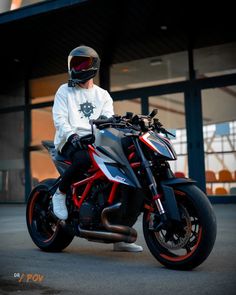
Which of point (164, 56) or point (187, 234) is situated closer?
point (187, 234)

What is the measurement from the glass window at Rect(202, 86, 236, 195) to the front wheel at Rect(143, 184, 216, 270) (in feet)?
24.3

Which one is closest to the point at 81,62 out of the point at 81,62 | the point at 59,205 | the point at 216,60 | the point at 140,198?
the point at 81,62

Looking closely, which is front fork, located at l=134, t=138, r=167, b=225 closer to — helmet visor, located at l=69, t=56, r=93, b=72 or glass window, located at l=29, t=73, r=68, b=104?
helmet visor, located at l=69, t=56, r=93, b=72

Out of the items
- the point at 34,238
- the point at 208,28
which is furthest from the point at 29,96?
the point at 34,238

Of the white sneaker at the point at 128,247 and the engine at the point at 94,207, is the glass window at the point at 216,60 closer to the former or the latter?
the white sneaker at the point at 128,247

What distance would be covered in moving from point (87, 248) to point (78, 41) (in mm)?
7975

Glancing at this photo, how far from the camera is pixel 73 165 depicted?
4.47 m

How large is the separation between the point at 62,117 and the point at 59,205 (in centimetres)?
79

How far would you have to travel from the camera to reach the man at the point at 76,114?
446 cm

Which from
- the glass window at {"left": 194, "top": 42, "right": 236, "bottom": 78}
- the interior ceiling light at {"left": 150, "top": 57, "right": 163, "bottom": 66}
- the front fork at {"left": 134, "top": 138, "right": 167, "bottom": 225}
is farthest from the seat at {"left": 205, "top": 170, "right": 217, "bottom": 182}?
the front fork at {"left": 134, "top": 138, "right": 167, "bottom": 225}

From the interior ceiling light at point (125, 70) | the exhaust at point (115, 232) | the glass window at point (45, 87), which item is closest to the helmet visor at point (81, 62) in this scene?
the exhaust at point (115, 232)

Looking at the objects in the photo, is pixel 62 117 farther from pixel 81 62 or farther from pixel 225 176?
pixel 225 176

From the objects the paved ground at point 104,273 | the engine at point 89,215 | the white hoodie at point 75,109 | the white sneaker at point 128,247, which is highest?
the white hoodie at point 75,109

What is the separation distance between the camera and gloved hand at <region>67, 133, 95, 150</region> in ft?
14.3
